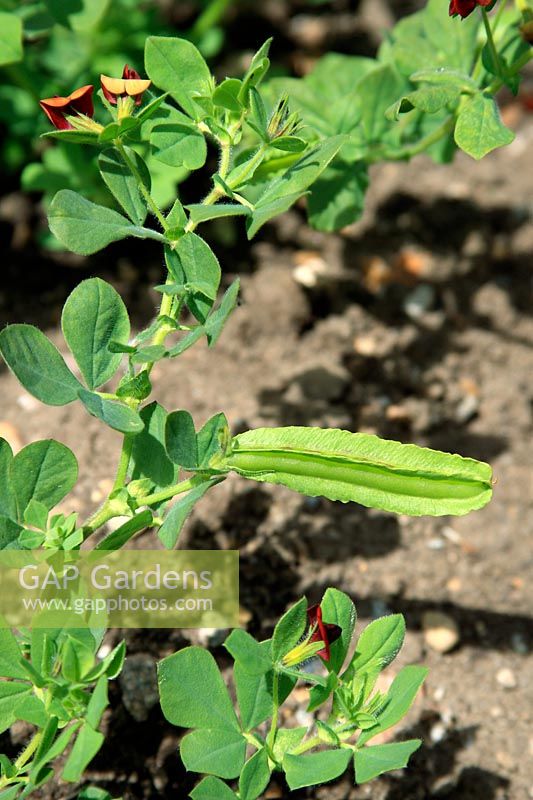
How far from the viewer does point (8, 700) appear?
1.46m

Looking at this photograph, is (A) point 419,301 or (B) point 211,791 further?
(A) point 419,301

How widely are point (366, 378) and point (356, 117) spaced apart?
2.48 ft

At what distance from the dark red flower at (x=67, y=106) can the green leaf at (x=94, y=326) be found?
261 millimetres

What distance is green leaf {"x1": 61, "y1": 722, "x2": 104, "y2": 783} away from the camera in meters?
1.28

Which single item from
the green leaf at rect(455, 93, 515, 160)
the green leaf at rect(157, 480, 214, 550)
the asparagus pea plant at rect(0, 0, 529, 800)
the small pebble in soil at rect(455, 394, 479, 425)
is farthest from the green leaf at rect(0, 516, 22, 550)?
the small pebble in soil at rect(455, 394, 479, 425)

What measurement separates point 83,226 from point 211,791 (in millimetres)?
884

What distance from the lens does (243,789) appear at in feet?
4.68

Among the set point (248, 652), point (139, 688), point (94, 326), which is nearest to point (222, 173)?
point (94, 326)

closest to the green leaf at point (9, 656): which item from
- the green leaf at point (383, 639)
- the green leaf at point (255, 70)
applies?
the green leaf at point (383, 639)

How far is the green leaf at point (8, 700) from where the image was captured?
4.75 feet

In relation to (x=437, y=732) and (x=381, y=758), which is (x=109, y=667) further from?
(x=437, y=732)

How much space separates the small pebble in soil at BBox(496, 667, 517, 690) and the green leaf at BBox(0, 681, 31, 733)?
1081 millimetres

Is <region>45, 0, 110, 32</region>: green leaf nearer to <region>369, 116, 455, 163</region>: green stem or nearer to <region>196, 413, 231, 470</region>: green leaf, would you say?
<region>369, 116, 455, 163</region>: green stem

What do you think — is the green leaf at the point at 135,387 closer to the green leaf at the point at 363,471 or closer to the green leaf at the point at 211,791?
the green leaf at the point at 363,471
